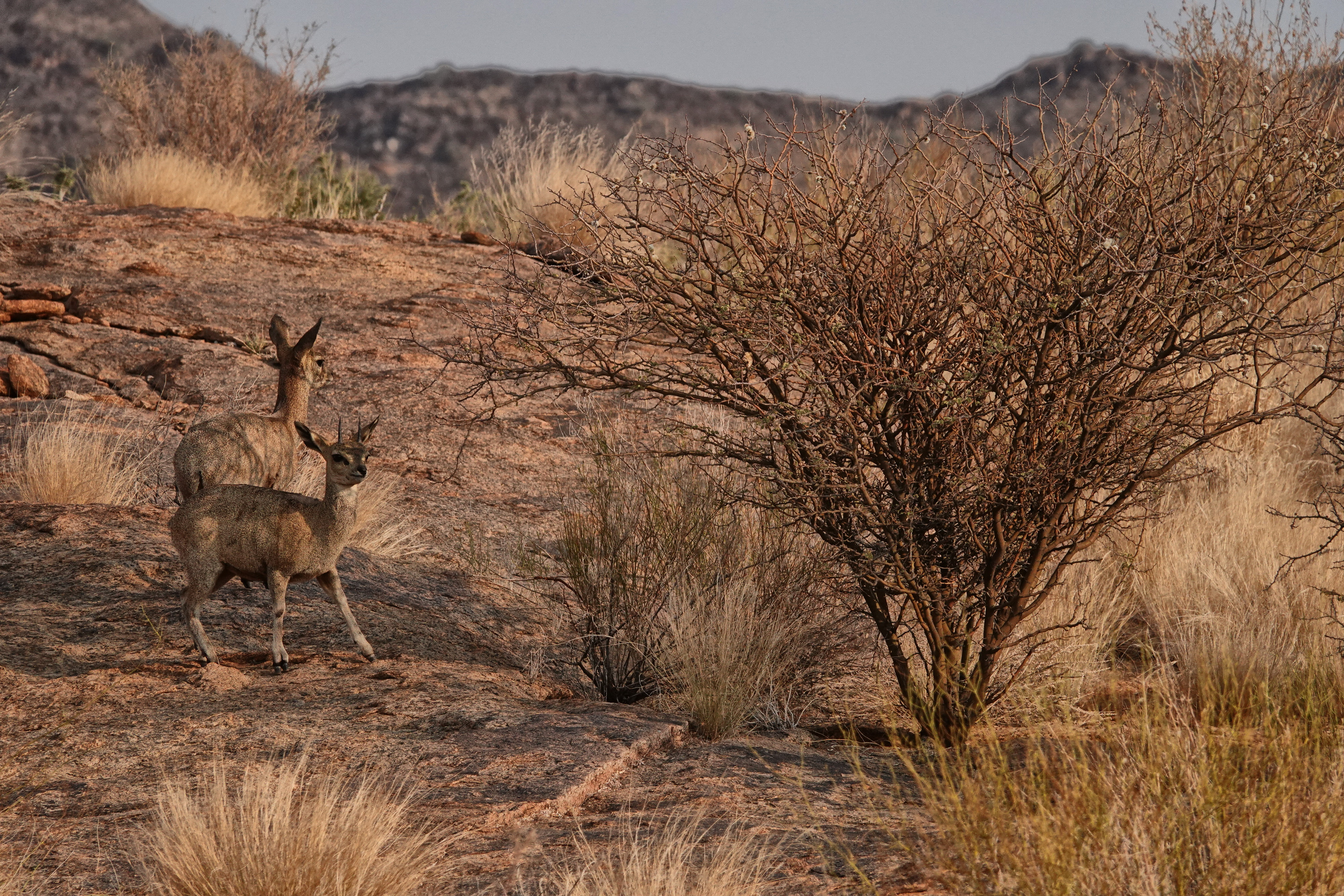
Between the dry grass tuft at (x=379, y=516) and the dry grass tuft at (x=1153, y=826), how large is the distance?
13.5 feet

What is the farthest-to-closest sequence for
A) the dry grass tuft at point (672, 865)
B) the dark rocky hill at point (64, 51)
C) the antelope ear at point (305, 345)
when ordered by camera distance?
the dark rocky hill at point (64, 51), the antelope ear at point (305, 345), the dry grass tuft at point (672, 865)

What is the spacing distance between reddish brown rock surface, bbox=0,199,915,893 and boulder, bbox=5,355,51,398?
0.13 metres

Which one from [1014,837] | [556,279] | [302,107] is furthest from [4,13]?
[1014,837]

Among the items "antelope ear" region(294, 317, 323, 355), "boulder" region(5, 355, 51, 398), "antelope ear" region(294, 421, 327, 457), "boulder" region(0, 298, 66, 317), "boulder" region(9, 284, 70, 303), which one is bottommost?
"antelope ear" region(294, 421, 327, 457)

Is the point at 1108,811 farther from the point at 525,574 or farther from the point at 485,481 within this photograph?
the point at 485,481

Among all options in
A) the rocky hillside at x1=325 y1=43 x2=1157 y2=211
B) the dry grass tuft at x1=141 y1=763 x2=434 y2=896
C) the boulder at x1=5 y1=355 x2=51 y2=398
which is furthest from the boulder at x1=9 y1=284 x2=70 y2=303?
the rocky hillside at x1=325 y1=43 x2=1157 y2=211

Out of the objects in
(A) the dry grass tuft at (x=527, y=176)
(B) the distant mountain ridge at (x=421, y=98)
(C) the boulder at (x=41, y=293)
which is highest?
(B) the distant mountain ridge at (x=421, y=98)

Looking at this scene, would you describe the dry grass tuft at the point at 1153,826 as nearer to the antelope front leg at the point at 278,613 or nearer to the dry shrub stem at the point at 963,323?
the dry shrub stem at the point at 963,323

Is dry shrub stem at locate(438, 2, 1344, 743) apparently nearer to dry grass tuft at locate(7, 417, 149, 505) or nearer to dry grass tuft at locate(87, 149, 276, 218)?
dry grass tuft at locate(7, 417, 149, 505)

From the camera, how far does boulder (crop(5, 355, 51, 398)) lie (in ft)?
28.4

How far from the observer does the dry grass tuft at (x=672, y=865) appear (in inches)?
116

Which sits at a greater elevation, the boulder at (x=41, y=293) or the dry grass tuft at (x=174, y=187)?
the dry grass tuft at (x=174, y=187)

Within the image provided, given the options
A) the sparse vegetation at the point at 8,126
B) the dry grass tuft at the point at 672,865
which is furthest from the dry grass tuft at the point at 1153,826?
the sparse vegetation at the point at 8,126

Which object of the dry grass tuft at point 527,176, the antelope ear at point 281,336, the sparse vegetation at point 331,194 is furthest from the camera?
the sparse vegetation at point 331,194
